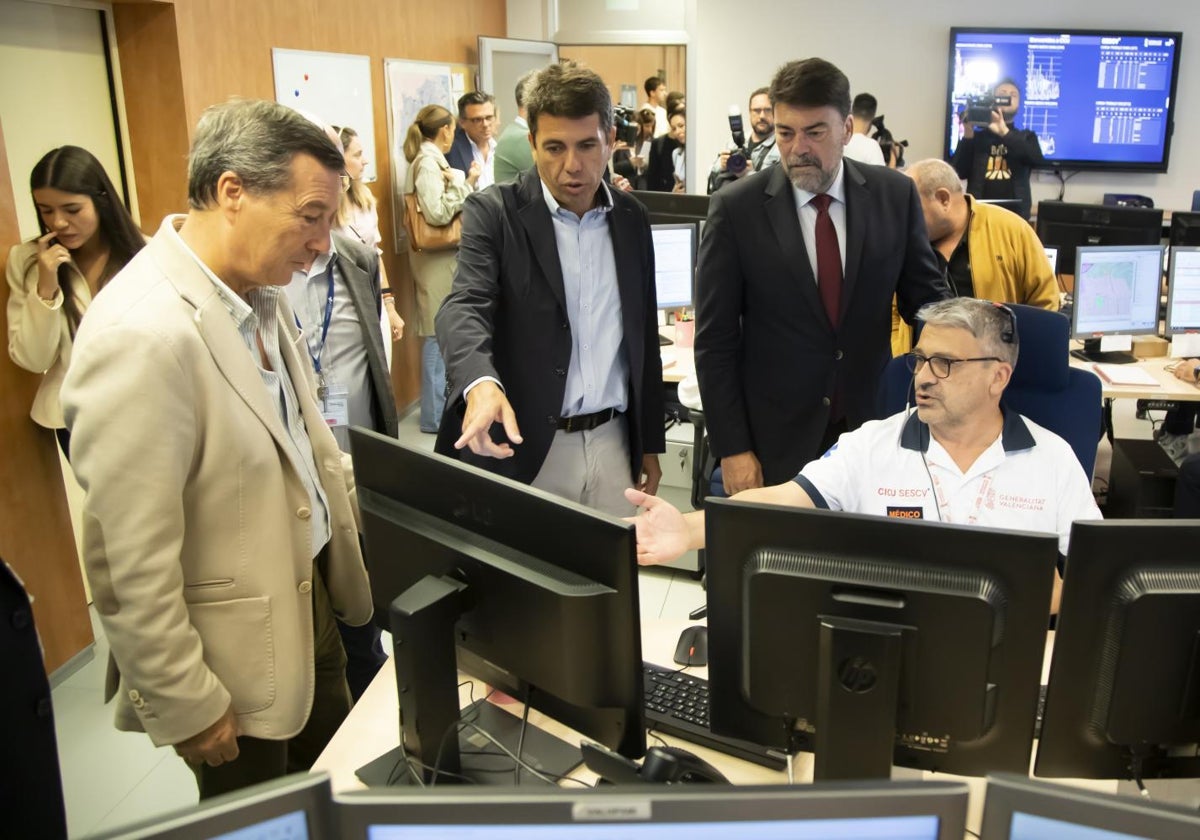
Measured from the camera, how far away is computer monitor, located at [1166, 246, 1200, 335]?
4.26 metres

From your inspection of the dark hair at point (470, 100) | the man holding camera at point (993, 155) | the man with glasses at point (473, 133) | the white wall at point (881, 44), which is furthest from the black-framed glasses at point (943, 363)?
the white wall at point (881, 44)

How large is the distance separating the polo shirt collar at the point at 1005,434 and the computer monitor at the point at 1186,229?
349 cm

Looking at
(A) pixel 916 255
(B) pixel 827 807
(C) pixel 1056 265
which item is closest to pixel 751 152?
(C) pixel 1056 265

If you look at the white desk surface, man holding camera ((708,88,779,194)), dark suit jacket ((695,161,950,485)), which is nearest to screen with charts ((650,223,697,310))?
man holding camera ((708,88,779,194))

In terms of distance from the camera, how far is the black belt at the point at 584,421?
2527mm

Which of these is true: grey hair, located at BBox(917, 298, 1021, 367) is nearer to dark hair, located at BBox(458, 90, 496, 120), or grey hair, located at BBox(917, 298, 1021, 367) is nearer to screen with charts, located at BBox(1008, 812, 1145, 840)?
screen with charts, located at BBox(1008, 812, 1145, 840)

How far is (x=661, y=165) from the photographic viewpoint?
309 inches

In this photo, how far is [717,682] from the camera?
144 centimetres

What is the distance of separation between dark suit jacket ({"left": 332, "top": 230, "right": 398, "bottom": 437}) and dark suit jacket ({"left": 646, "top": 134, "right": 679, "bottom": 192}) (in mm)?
5204

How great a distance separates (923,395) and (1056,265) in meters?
3.32

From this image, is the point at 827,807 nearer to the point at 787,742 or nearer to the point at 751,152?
the point at 787,742

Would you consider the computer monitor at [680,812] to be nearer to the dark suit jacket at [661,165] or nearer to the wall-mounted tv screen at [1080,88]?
the dark suit jacket at [661,165]

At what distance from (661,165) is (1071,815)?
24.4 feet

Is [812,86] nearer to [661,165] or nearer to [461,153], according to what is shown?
[461,153]
